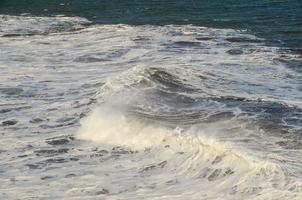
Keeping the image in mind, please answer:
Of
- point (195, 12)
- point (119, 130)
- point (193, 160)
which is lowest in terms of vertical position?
point (195, 12)

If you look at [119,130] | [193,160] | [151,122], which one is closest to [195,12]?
[151,122]

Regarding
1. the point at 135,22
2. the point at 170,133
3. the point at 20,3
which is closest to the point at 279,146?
the point at 170,133

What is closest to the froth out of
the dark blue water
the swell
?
the swell

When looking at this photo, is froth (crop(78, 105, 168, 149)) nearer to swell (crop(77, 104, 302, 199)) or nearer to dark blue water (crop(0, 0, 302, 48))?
swell (crop(77, 104, 302, 199))

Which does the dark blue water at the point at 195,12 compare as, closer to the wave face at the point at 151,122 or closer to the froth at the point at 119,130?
the wave face at the point at 151,122

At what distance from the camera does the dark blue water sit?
2545cm

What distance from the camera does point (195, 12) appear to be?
98.5ft

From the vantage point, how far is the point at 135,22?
27984 millimetres

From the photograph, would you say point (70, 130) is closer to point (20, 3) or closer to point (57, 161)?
point (57, 161)

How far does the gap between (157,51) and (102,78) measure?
4.27 meters

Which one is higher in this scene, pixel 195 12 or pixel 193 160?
pixel 193 160

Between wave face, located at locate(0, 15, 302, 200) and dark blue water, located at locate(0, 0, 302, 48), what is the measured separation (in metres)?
2.98

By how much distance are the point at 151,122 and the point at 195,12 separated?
1790cm

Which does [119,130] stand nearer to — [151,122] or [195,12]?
[151,122]
